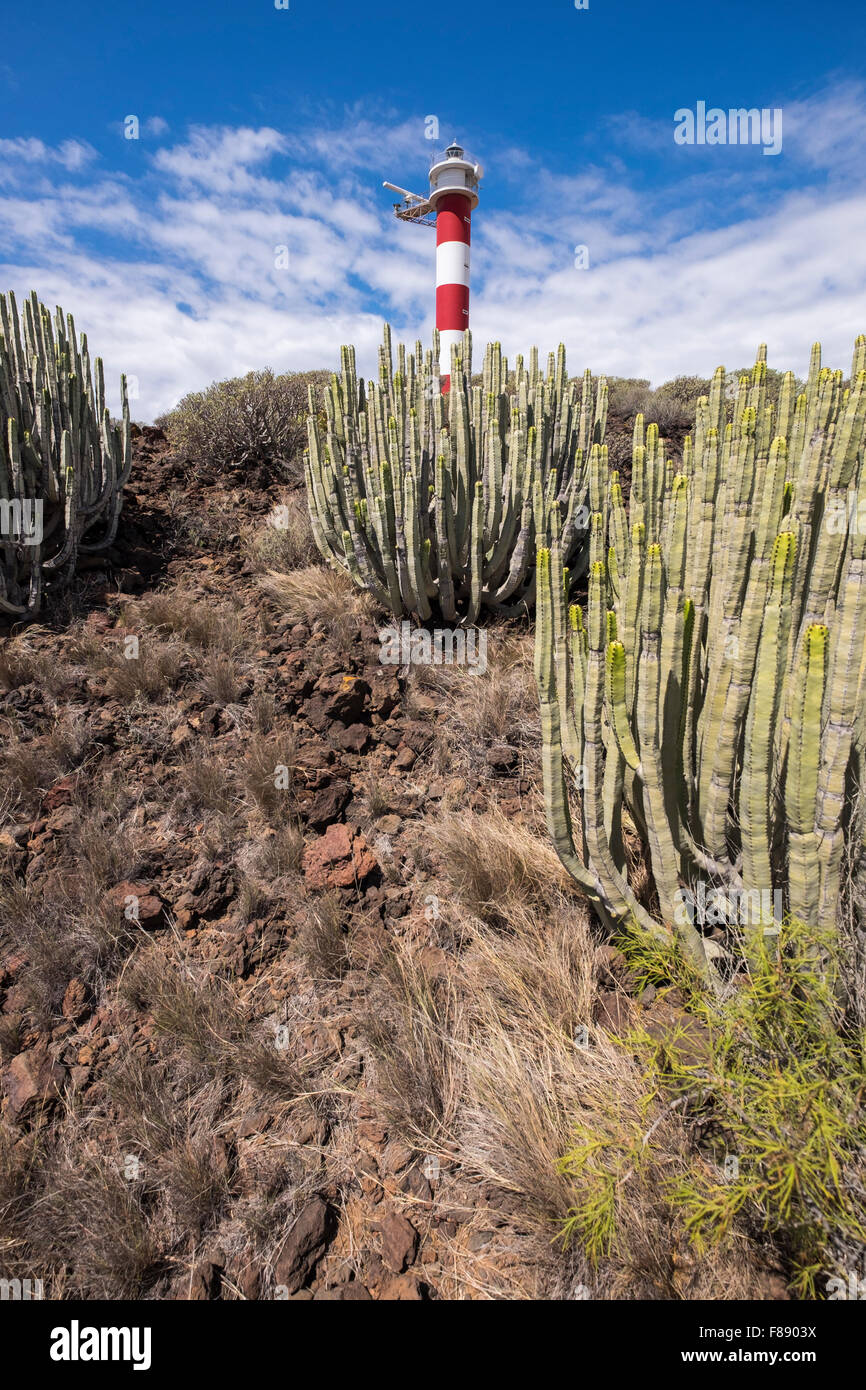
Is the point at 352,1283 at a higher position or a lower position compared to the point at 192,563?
lower

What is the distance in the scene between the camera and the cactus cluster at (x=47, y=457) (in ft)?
15.5

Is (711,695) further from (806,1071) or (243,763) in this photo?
(243,763)

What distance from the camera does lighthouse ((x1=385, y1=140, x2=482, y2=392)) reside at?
38.2ft

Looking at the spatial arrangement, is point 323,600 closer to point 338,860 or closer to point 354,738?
point 354,738

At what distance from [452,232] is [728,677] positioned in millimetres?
13614

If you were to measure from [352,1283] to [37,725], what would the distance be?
3.22m

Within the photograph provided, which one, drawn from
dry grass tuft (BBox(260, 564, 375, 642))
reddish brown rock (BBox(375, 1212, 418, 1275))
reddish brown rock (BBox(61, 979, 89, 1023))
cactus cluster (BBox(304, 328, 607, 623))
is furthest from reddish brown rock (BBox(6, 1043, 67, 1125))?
cactus cluster (BBox(304, 328, 607, 623))

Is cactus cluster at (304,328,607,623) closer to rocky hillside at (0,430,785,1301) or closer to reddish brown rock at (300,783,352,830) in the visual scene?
rocky hillside at (0,430,785,1301)

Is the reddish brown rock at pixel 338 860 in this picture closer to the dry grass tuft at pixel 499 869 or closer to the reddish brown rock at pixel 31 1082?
the dry grass tuft at pixel 499 869

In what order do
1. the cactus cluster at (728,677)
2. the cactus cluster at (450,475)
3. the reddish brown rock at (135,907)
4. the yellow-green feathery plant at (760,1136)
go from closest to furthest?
the yellow-green feathery plant at (760,1136), the cactus cluster at (728,677), the reddish brown rock at (135,907), the cactus cluster at (450,475)

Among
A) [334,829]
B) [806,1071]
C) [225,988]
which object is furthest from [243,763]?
[806,1071]

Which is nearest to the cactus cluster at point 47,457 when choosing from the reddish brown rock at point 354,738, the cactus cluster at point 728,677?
the reddish brown rock at point 354,738

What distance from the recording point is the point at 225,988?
7.88ft
